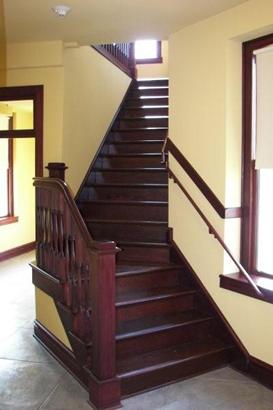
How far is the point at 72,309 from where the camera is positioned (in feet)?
9.69

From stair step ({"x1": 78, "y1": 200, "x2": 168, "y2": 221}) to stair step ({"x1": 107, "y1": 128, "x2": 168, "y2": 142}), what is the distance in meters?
1.13

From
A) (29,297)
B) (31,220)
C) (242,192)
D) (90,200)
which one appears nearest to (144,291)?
(242,192)

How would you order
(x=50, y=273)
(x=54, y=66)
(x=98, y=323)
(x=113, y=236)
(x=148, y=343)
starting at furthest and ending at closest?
(x=113, y=236), (x=54, y=66), (x=50, y=273), (x=148, y=343), (x=98, y=323)

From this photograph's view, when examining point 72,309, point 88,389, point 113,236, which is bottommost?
point 88,389

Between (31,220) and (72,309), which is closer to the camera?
(72,309)

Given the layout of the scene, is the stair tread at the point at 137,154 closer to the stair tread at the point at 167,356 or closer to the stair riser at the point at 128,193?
the stair riser at the point at 128,193

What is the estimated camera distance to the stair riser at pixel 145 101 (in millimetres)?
5688

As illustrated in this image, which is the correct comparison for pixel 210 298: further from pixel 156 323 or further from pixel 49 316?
pixel 49 316

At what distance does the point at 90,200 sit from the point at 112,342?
7.11ft

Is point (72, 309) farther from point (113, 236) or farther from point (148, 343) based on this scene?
point (113, 236)

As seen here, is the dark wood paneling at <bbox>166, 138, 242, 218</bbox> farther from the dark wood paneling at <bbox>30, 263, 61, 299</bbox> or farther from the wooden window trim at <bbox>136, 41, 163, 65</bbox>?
the wooden window trim at <bbox>136, 41, 163, 65</bbox>

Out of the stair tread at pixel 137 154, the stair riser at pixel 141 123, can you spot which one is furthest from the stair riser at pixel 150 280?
the stair riser at pixel 141 123

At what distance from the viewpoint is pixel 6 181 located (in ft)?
22.7

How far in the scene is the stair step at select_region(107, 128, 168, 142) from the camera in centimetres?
514
